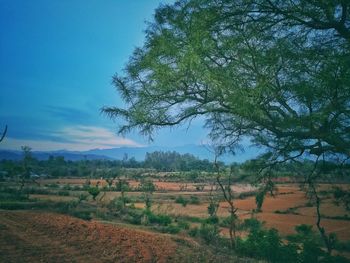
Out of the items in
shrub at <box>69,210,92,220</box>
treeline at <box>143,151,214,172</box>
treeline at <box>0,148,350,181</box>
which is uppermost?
treeline at <box>143,151,214,172</box>

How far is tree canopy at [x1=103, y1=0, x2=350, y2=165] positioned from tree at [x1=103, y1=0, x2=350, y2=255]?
15 mm

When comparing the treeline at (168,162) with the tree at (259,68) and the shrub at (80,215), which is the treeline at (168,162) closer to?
the shrub at (80,215)

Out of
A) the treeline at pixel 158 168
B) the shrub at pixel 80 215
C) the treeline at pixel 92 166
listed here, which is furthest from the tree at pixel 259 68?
the treeline at pixel 92 166

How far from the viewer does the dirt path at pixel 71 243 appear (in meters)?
8.99

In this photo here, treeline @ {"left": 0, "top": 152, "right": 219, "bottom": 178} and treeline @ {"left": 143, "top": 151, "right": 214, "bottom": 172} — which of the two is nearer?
treeline @ {"left": 0, "top": 152, "right": 219, "bottom": 178}

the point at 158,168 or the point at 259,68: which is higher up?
the point at 158,168

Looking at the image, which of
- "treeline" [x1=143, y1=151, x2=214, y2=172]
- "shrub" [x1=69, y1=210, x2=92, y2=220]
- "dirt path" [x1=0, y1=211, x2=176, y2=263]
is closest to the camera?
"dirt path" [x1=0, y1=211, x2=176, y2=263]

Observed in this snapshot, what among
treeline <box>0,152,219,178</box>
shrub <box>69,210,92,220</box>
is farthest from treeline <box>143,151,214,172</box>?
shrub <box>69,210,92,220</box>

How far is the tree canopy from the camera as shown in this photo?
5402mm

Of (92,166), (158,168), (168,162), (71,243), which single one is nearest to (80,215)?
(71,243)

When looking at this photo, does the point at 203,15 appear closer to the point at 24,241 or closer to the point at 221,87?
the point at 221,87

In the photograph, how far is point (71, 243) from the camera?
10.3m

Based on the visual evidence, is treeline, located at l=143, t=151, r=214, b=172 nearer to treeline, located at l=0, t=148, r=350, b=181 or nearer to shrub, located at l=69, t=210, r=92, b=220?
treeline, located at l=0, t=148, r=350, b=181

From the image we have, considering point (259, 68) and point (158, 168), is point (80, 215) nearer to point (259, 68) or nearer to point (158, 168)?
point (259, 68)
